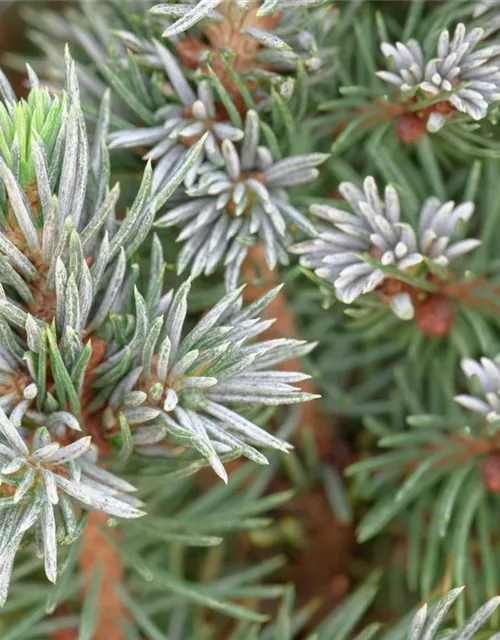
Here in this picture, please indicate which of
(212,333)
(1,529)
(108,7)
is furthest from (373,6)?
(1,529)

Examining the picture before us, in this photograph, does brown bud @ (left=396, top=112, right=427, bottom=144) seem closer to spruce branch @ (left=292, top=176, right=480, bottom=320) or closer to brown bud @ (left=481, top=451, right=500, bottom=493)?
spruce branch @ (left=292, top=176, right=480, bottom=320)

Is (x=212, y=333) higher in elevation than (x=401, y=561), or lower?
higher

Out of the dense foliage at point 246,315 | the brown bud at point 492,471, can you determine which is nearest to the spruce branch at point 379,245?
the dense foliage at point 246,315

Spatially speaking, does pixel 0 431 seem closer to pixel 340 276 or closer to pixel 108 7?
pixel 340 276

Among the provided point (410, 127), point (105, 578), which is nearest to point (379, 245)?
point (410, 127)

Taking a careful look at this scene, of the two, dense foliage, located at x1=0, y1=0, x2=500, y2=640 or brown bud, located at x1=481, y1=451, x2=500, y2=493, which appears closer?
dense foliage, located at x1=0, y1=0, x2=500, y2=640

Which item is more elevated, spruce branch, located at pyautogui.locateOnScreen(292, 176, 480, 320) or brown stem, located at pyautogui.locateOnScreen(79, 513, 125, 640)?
spruce branch, located at pyautogui.locateOnScreen(292, 176, 480, 320)

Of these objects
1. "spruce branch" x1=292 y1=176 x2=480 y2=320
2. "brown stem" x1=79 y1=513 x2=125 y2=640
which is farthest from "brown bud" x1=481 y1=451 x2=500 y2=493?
"brown stem" x1=79 y1=513 x2=125 y2=640
